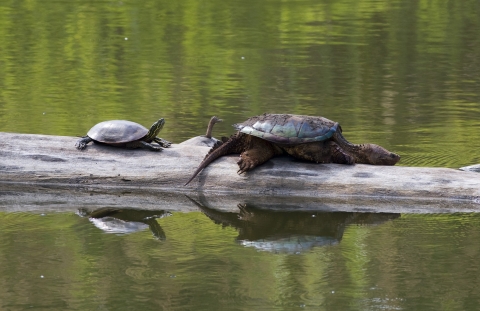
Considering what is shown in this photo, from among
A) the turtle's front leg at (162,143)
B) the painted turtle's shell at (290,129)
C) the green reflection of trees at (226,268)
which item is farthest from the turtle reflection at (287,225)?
the turtle's front leg at (162,143)

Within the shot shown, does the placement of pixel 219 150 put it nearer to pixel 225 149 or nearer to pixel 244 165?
pixel 225 149

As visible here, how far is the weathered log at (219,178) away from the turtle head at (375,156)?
250 mm

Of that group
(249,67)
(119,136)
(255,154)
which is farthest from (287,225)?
(249,67)

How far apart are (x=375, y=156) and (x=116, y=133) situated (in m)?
2.10

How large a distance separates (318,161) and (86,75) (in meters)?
7.94

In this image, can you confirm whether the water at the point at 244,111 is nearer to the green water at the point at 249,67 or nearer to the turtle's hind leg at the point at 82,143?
the green water at the point at 249,67

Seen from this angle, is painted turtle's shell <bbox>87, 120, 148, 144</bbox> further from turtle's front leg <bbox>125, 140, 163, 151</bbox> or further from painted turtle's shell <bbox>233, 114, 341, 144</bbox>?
painted turtle's shell <bbox>233, 114, 341, 144</bbox>

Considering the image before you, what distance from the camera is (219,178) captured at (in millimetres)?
8000

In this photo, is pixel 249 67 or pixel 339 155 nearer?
pixel 339 155

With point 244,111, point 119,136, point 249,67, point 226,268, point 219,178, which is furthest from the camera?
point 249,67

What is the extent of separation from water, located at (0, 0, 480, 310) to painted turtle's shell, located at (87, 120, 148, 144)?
77 cm

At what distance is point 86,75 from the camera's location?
1516 cm

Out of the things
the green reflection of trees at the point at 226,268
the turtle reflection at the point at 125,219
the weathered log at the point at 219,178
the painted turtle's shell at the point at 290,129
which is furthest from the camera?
the painted turtle's shell at the point at 290,129

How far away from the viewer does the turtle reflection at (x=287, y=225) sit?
6.95m
